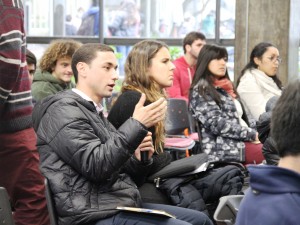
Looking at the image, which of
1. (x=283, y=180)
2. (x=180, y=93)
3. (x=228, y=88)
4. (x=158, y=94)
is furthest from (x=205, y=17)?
(x=283, y=180)

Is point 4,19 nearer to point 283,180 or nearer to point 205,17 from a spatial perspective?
point 283,180

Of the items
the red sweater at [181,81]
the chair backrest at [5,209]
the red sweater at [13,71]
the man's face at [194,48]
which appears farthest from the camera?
the man's face at [194,48]

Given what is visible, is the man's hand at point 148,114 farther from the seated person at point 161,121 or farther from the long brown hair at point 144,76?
the long brown hair at point 144,76

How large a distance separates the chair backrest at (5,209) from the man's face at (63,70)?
6.95 ft

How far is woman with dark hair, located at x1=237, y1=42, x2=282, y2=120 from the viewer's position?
602 cm

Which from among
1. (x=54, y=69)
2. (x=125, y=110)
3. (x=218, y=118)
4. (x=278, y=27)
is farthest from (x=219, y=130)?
Answer: (x=278, y=27)

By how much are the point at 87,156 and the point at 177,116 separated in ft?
9.68

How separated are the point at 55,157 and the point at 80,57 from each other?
1.94 feet

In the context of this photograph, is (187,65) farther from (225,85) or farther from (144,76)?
(144,76)

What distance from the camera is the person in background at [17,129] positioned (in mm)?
3014

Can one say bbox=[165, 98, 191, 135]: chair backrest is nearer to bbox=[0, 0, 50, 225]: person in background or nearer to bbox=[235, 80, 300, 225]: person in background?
bbox=[0, 0, 50, 225]: person in background

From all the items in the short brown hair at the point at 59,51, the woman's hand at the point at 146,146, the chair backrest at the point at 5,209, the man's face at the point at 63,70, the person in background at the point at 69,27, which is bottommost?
the chair backrest at the point at 5,209

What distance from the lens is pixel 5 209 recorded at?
9.11ft

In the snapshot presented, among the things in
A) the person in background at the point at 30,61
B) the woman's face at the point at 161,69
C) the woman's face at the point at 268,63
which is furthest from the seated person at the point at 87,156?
the woman's face at the point at 268,63
